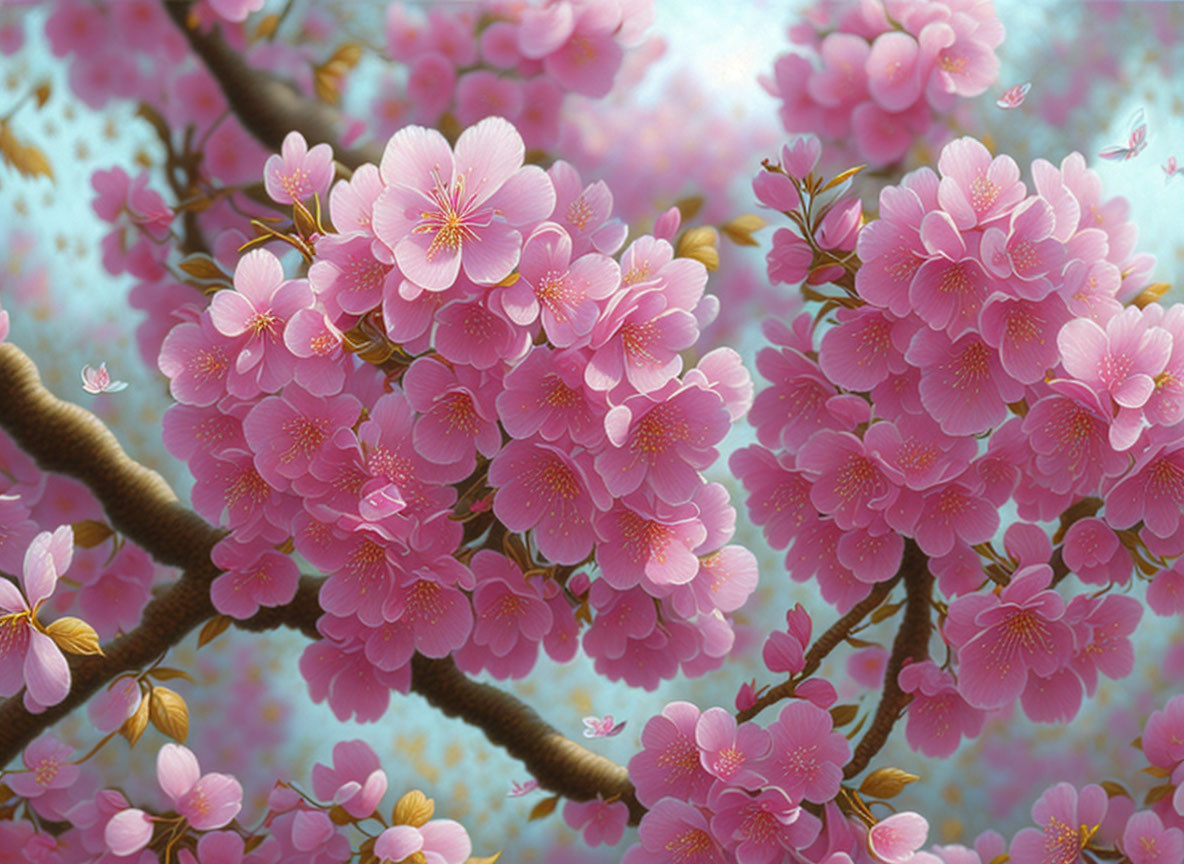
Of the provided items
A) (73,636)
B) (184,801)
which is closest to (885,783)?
(184,801)

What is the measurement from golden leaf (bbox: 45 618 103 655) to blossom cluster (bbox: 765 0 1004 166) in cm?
76

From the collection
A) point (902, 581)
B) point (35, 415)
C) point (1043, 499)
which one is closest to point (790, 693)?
point (902, 581)

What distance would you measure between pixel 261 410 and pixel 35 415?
0.28 m

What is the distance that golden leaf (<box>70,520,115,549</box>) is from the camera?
90 cm

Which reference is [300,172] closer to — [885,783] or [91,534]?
[91,534]

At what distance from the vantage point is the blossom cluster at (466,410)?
0.73 metres

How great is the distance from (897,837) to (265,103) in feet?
2.81

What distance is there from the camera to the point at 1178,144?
938 millimetres

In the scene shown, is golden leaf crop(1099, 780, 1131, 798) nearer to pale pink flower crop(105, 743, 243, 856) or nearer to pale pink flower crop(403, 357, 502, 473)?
pale pink flower crop(403, 357, 502, 473)

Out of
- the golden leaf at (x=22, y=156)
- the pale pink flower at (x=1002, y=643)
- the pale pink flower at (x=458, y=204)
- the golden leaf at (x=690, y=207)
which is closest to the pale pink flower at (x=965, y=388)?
the pale pink flower at (x=1002, y=643)

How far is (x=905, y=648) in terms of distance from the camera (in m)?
0.90

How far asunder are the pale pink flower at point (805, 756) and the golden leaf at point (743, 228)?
16.1 inches

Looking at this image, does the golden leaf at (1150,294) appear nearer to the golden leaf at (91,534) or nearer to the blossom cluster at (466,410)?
the blossom cluster at (466,410)

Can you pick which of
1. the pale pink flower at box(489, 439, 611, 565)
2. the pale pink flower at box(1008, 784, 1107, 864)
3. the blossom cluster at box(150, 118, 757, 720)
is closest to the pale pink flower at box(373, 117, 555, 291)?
the blossom cluster at box(150, 118, 757, 720)
